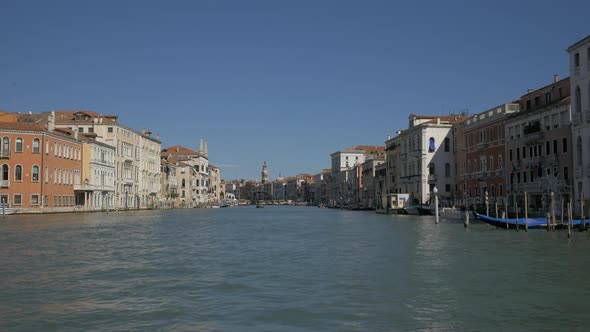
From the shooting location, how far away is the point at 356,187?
325ft

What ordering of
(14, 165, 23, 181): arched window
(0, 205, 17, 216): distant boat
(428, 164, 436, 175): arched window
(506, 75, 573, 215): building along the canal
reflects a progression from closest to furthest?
(506, 75, 573, 215): building along the canal
(0, 205, 17, 216): distant boat
(14, 165, 23, 181): arched window
(428, 164, 436, 175): arched window

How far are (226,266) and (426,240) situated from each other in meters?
10.1

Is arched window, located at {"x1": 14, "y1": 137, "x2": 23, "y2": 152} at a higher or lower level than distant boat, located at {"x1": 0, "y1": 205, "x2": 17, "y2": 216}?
higher

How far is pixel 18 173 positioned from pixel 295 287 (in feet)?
125

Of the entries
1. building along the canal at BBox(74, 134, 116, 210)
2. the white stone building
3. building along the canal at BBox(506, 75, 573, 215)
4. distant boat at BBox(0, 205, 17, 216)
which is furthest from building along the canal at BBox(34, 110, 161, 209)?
building along the canal at BBox(506, 75, 573, 215)

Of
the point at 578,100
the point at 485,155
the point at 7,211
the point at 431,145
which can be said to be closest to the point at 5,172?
the point at 7,211

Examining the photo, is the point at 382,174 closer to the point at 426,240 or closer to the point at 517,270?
the point at 426,240

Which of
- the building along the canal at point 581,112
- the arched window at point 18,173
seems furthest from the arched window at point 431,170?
the arched window at point 18,173

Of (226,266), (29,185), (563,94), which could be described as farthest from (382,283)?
(29,185)

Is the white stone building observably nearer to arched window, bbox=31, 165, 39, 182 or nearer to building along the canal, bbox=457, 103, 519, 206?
arched window, bbox=31, 165, 39, 182

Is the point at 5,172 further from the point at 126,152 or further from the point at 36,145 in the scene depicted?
the point at 126,152

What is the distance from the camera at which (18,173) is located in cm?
4431

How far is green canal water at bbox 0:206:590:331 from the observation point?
8.80 m

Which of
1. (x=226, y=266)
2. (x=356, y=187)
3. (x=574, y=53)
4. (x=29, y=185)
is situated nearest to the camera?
(x=226, y=266)
